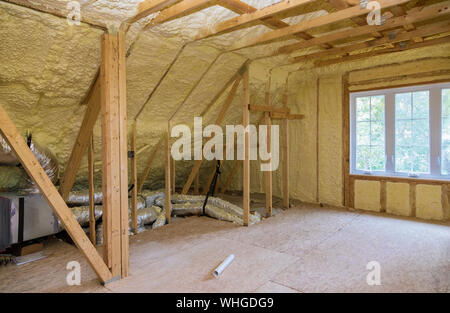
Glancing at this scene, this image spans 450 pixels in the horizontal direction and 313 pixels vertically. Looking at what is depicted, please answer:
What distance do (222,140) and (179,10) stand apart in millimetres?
2992

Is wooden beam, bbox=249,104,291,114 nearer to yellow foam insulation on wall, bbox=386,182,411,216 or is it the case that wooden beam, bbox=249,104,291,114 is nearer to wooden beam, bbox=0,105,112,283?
yellow foam insulation on wall, bbox=386,182,411,216

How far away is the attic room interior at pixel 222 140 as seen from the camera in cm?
230

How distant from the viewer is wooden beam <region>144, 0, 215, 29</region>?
2.29 meters

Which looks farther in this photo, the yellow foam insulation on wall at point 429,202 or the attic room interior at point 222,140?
the yellow foam insulation on wall at point 429,202

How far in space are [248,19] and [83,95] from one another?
1.83 metres

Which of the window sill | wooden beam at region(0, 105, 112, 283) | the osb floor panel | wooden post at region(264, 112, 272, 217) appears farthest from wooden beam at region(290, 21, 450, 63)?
wooden beam at region(0, 105, 112, 283)

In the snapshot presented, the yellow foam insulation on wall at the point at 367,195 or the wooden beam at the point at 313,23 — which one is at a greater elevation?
the wooden beam at the point at 313,23

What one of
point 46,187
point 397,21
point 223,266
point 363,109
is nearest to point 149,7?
point 46,187

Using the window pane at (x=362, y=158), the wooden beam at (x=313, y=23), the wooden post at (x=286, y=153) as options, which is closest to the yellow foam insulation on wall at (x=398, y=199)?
the window pane at (x=362, y=158)

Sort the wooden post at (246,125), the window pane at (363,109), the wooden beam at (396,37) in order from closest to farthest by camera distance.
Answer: the wooden beam at (396,37), the wooden post at (246,125), the window pane at (363,109)

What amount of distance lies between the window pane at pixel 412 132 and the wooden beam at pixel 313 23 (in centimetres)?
230

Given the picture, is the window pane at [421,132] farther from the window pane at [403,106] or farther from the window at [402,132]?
the window pane at [403,106]
